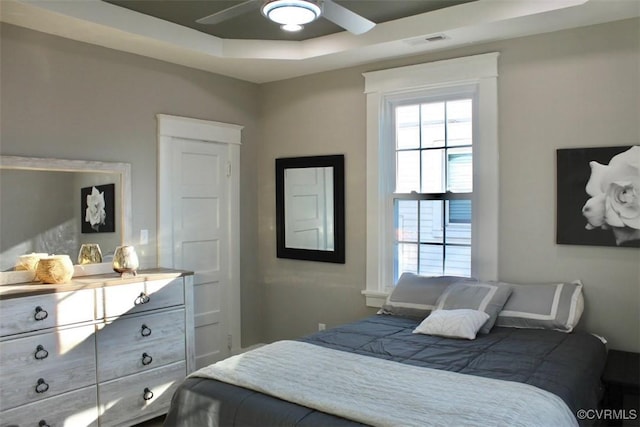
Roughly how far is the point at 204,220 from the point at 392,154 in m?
1.67

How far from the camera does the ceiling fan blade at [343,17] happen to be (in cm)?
257

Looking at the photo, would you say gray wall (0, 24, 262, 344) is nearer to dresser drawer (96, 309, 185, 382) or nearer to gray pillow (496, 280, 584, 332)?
dresser drawer (96, 309, 185, 382)

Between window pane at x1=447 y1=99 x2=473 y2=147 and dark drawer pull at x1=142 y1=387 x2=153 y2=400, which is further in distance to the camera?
window pane at x1=447 y1=99 x2=473 y2=147

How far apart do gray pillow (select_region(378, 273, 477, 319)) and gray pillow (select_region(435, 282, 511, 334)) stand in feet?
0.35

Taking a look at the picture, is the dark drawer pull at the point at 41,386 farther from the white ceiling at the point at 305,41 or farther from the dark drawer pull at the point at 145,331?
the white ceiling at the point at 305,41

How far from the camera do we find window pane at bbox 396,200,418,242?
4.10 m

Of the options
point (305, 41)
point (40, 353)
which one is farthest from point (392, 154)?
point (40, 353)

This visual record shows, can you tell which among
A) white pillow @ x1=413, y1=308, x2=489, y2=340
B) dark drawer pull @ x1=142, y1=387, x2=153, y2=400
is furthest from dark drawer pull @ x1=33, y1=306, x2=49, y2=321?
white pillow @ x1=413, y1=308, x2=489, y2=340

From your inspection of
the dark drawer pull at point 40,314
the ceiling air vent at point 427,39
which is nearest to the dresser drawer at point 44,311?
the dark drawer pull at point 40,314

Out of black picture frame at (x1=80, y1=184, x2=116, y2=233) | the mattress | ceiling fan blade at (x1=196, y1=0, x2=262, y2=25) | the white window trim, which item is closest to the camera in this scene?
the mattress

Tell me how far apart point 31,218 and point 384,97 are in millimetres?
2677

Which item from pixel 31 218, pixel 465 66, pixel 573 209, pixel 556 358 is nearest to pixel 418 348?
pixel 556 358

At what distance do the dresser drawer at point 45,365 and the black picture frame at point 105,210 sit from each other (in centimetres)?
76

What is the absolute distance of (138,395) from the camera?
11.1 feet
